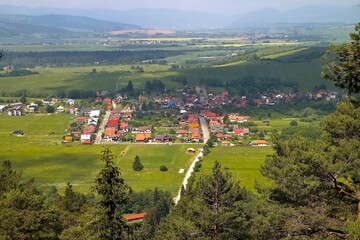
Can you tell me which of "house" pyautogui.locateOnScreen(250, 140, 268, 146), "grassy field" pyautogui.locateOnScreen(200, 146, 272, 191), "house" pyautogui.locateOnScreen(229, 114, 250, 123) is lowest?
"house" pyautogui.locateOnScreen(229, 114, 250, 123)

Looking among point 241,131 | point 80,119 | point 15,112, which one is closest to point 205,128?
point 241,131

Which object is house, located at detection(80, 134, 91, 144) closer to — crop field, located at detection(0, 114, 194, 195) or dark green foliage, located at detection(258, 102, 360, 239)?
crop field, located at detection(0, 114, 194, 195)

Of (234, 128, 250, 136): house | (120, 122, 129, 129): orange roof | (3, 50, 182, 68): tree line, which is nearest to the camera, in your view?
(234, 128, 250, 136): house

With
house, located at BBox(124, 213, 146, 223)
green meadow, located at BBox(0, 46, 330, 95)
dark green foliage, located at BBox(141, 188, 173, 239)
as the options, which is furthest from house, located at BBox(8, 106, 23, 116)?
dark green foliage, located at BBox(141, 188, 173, 239)

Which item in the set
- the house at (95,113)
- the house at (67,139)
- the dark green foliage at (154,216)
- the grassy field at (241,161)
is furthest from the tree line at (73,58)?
the dark green foliage at (154,216)

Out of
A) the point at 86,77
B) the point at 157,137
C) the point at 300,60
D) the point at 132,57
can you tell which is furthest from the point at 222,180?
the point at 132,57

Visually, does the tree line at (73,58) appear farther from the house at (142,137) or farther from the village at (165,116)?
the house at (142,137)

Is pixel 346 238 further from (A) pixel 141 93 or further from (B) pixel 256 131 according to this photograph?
(A) pixel 141 93
